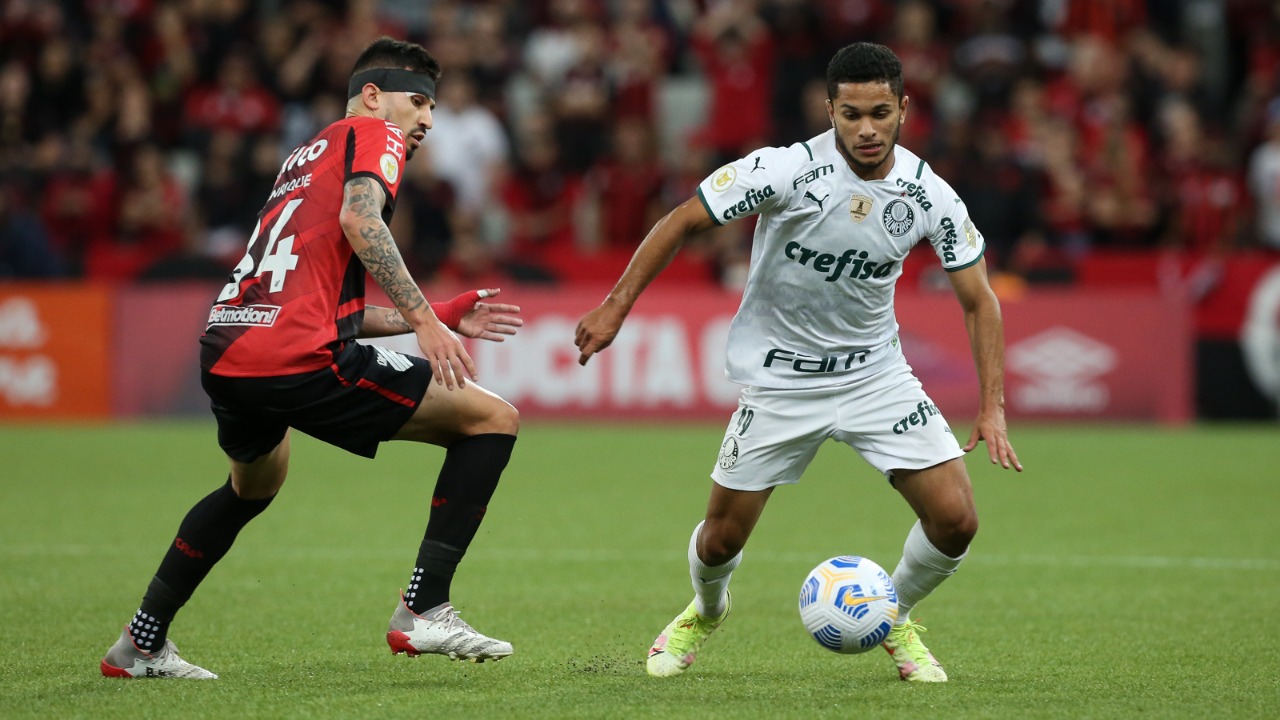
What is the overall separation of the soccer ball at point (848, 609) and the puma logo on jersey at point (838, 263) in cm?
106

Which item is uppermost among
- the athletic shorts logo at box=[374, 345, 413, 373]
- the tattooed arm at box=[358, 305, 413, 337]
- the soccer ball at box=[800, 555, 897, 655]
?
the tattooed arm at box=[358, 305, 413, 337]

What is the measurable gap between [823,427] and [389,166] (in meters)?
1.81

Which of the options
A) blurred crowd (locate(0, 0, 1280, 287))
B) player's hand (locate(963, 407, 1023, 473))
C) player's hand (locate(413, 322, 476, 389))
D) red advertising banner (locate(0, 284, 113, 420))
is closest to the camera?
player's hand (locate(413, 322, 476, 389))

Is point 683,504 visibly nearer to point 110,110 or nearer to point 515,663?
point 515,663

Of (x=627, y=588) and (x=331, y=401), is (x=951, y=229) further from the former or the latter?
(x=627, y=588)

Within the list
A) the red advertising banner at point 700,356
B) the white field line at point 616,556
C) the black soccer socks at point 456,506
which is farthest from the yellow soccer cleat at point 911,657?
the red advertising banner at point 700,356

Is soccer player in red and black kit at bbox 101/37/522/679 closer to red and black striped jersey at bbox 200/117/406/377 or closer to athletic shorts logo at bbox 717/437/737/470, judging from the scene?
red and black striped jersey at bbox 200/117/406/377

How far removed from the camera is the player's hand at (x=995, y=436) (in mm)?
5648

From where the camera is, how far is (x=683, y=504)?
35.7 feet

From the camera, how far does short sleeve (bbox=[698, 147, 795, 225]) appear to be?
5.59 m

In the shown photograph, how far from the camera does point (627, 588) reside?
7.91 metres

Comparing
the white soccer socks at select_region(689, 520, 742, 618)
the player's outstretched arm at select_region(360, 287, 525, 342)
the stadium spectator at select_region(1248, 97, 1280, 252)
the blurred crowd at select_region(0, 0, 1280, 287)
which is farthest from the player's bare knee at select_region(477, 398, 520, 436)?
the stadium spectator at select_region(1248, 97, 1280, 252)

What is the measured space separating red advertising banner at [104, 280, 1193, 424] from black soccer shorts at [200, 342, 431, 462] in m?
9.61

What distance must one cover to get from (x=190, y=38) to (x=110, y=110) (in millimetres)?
1534
